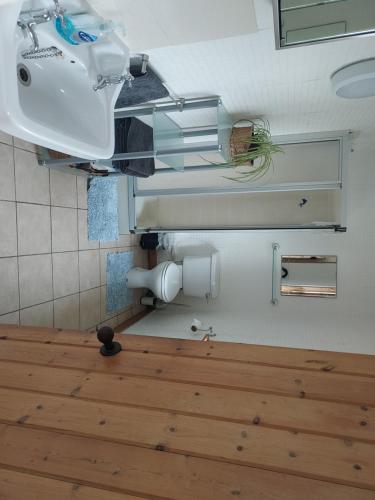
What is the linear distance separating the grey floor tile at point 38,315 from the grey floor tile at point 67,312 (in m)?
0.05

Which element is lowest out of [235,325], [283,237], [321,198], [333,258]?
[235,325]

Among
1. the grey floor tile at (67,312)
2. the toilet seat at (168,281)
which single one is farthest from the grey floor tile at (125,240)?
the grey floor tile at (67,312)

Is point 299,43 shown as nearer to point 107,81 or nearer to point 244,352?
point 107,81

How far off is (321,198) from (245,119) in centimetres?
95

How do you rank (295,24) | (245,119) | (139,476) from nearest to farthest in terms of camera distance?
(139,476) < (295,24) < (245,119)

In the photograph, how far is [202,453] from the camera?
2.26ft

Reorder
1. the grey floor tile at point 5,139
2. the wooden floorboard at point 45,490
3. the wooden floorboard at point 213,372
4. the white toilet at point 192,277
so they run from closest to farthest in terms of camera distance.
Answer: the wooden floorboard at point 45,490
the wooden floorboard at point 213,372
the grey floor tile at point 5,139
the white toilet at point 192,277

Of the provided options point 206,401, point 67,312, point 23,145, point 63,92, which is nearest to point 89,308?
point 67,312

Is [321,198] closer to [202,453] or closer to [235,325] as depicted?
[235,325]

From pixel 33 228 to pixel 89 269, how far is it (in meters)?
0.58

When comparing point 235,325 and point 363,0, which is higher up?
point 363,0

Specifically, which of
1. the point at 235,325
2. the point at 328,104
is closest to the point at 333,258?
the point at 235,325

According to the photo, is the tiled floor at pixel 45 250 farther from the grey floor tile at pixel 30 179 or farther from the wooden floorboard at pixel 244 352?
the wooden floorboard at pixel 244 352

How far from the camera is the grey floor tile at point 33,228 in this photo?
1755mm
